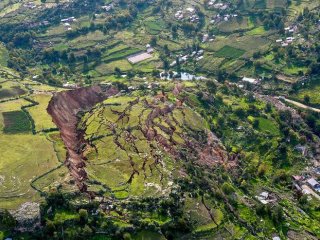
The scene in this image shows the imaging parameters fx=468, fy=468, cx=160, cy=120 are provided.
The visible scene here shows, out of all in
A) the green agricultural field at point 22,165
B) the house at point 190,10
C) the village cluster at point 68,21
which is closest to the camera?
the green agricultural field at point 22,165

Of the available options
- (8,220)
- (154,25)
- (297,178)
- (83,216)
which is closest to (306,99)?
(297,178)

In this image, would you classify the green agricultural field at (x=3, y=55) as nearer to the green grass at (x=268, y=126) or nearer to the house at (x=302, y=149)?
the green grass at (x=268, y=126)

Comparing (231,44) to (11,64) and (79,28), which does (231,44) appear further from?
(11,64)

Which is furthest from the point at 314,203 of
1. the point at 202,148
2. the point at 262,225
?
the point at 202,148

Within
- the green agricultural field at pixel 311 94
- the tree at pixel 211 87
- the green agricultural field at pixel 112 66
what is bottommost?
the green agricultural field at pixel 311 94

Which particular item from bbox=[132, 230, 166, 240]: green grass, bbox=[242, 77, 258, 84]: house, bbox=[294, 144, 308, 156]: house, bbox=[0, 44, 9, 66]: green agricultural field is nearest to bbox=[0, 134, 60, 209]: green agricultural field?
bbox=[132, 230, 166, 240]: green grass

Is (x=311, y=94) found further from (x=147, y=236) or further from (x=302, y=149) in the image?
(x=147, y=236)

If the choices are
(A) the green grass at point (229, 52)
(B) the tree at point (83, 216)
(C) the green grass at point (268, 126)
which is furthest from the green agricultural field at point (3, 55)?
(B) the tree at point (83, 216)
